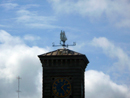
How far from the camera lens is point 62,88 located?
140 m

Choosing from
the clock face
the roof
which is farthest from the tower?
the roof

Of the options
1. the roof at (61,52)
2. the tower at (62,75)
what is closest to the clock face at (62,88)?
the tower at (62,75)

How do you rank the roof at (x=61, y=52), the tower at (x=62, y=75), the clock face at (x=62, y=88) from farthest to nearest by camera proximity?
the roof at (x=61, y=52) < the tower at (x=62, y=75) < the clock face at (x=62, y=88)

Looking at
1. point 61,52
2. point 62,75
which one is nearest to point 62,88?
point 62,75

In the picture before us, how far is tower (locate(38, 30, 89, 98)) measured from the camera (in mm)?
140000

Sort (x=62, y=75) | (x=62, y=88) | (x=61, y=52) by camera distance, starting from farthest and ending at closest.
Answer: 1. (x=61, y=52)
2. (x=62, y=75)
3. (x=62, y=88)

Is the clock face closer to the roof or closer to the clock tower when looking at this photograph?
the clock tower

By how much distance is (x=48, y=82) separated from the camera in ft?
461

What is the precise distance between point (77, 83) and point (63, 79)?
9.74 feet

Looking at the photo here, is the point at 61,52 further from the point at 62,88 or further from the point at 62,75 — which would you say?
the point at 62,88

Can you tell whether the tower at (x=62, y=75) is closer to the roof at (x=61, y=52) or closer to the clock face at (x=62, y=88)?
the clock face at (x=62, y=88)

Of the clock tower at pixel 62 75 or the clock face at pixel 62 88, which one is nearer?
the clock face at pixel 62 88

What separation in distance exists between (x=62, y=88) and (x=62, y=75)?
2671 millimetres

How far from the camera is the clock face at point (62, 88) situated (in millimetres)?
139875
